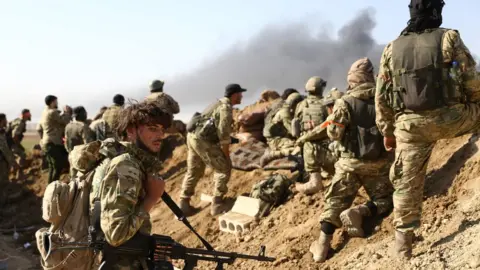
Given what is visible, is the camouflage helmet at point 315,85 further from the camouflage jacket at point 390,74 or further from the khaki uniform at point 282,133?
the camouflage jacket at point 390,74

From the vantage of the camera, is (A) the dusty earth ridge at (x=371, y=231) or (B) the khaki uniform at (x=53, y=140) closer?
(A) the dusty earth ridge at (x=371, y=231)

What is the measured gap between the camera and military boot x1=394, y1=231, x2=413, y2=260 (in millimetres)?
5015

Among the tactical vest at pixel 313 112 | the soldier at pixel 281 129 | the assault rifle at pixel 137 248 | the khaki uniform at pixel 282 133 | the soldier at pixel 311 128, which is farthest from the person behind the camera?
the khaki uniform at pixel 282 133

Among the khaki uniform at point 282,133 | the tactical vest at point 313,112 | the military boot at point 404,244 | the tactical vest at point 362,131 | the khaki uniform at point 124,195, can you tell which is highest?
the khaki uniform at point 124,195

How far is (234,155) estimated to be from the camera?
36.2ft

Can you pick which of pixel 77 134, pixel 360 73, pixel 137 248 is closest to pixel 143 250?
pixel 137 248

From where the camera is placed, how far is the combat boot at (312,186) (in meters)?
7.86

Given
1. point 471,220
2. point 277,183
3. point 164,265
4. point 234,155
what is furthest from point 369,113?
point 234,155

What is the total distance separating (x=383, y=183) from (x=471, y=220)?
4.07 feet

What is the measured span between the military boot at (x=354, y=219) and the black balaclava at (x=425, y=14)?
2.09m

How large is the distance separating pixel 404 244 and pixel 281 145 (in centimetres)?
579

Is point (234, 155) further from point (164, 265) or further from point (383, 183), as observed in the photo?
point (164, 265)

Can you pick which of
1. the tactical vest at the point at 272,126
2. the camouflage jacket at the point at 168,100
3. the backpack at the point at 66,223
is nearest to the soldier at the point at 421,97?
the backpack at the point at 66,223

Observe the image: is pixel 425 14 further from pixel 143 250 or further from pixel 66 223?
pixel 66 223
